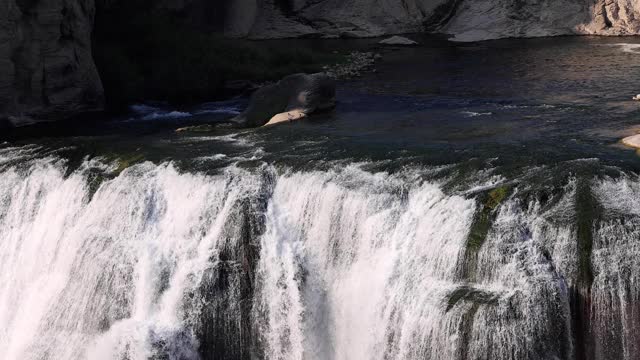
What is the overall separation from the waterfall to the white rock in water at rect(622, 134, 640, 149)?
11.2 ft

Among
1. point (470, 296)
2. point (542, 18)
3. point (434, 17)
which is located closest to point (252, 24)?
point (434, 17)

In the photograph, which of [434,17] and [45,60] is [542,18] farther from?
[45,60]

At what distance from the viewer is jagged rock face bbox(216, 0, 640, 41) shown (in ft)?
154

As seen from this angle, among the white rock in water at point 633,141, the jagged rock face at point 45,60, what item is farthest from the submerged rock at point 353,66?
the white rock in water at point 633,141

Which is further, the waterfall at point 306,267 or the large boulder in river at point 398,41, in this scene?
the large boulder in river at point 398,41

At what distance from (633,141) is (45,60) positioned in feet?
67.2

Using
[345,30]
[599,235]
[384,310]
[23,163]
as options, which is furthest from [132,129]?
[345,30]

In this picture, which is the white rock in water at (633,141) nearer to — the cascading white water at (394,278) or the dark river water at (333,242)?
the dark river water at (333,242)

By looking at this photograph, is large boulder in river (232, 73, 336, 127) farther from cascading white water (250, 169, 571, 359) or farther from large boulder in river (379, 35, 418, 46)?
large boulder in river (379, 35, 418, 46)

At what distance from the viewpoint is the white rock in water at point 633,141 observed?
18922 millimetres

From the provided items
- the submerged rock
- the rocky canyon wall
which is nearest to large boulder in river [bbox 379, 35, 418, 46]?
the rocky canyon wall

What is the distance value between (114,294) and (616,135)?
41.5 ft

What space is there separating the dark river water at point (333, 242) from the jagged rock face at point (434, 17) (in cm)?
2428

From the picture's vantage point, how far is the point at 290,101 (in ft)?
90.7
